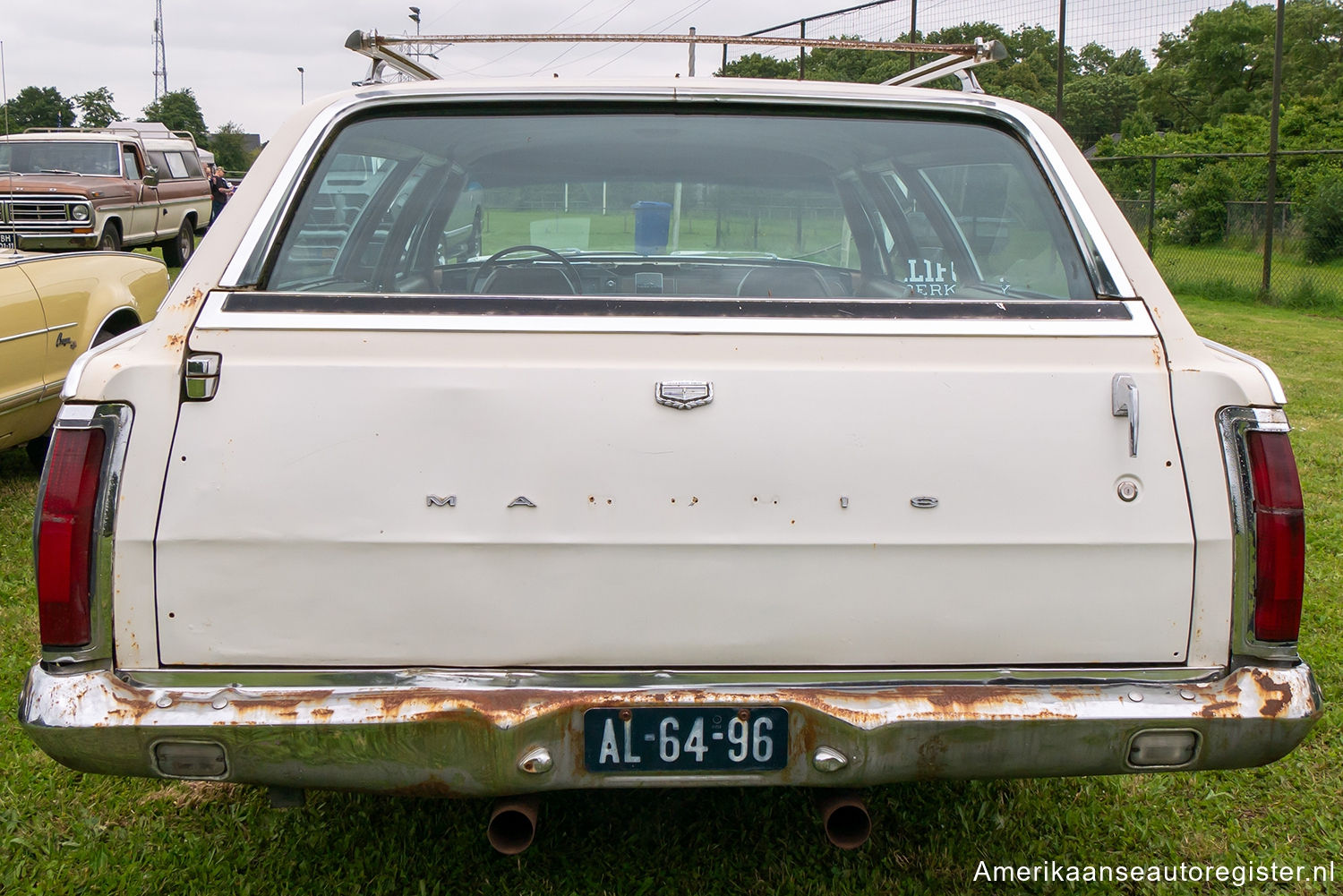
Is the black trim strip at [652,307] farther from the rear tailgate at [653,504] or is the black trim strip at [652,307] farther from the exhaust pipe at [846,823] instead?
the exhaust pipe at [846,823]

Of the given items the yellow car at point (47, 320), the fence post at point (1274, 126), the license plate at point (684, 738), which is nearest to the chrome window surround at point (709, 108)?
the license plate at point (684, 738)

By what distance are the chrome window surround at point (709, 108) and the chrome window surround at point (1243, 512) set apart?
0.40m

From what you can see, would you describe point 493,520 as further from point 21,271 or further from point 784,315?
point 21,271

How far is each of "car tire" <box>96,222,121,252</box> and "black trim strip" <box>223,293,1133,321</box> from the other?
14.1m

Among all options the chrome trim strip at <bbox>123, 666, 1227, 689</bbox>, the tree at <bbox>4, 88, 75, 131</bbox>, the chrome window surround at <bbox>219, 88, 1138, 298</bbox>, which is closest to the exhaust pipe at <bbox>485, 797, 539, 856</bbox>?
the chrome trim strip at <bbox>123, 666, 1227, 689</bbox>

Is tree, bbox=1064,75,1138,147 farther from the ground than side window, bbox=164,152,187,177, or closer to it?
farther from the ground

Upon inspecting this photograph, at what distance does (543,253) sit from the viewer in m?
3.02

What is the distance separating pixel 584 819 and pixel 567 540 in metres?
1.11

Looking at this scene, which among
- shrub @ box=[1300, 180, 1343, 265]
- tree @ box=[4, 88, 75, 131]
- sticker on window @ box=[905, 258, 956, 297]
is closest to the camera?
sticker on window @ box=[905, 258, 956, 297]

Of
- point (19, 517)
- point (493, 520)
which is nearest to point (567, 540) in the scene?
point (493, 520)

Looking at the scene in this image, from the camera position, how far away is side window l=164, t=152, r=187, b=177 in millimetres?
17172

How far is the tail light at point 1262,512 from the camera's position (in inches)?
74.5

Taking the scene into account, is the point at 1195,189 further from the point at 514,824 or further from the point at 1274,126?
the point at 514,824

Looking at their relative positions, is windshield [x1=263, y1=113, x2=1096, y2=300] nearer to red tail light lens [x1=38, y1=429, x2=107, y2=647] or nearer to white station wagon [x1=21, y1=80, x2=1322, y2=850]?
white station wagon [x1=21, y1=80, x2=1322, y2=850]
